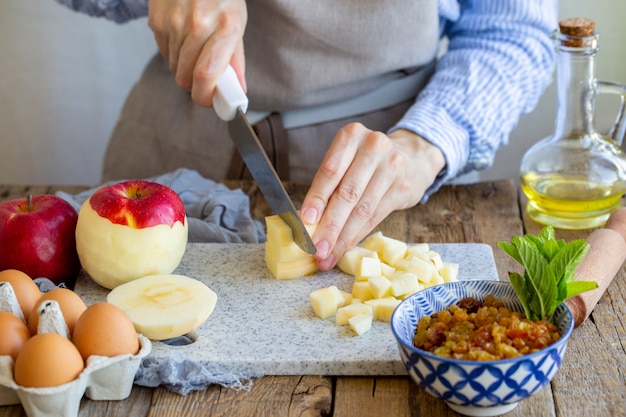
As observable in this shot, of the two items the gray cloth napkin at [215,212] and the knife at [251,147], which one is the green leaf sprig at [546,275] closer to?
the knife at [251,147]

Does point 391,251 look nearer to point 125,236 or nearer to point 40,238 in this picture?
point 125,236

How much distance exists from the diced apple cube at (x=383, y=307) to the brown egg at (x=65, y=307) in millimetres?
423

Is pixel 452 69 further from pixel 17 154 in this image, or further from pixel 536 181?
pixel 17 154

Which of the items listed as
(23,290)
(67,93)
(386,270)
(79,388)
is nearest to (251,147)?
(386,270)

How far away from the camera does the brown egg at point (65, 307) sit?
1.07m

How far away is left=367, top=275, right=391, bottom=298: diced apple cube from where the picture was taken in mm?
1245

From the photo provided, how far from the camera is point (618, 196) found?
1.55 metres

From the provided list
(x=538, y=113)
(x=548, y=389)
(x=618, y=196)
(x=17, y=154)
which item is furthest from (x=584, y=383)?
(x=17, y=154)

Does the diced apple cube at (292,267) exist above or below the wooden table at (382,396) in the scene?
below

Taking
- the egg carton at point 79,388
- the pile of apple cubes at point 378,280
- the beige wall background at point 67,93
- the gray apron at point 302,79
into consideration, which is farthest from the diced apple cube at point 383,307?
the beige wall background at point 67,93

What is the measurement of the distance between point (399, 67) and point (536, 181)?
0.43m

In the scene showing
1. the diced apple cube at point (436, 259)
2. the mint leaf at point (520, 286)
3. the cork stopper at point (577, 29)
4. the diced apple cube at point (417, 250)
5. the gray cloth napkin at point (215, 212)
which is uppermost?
the cork stopper at point (577, 29)

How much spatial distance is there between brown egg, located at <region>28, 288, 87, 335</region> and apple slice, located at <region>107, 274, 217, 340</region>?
0.10 metres

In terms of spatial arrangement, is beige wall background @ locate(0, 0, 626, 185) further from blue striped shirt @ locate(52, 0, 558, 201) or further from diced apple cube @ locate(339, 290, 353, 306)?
diced apple cube @ locate(339, 290, 353, 306)
